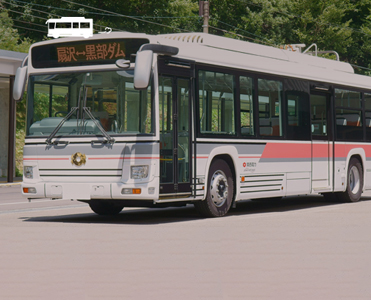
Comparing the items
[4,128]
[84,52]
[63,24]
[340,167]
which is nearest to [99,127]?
[84,52]

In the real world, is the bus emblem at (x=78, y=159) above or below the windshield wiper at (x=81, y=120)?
below

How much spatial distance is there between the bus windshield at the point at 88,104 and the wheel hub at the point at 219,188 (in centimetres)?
189

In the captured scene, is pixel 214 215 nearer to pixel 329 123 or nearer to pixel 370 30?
pixel 329 123

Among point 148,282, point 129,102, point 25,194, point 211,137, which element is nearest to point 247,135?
point 211,137

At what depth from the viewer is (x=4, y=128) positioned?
31.6m

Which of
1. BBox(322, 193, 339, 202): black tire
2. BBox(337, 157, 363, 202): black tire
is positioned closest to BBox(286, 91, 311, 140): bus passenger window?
BBox(337, 157, 363, 202): black tire

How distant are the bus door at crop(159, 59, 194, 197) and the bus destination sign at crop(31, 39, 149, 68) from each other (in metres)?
0.65

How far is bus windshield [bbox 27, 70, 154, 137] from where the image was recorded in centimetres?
1234

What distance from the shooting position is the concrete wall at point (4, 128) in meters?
31.4

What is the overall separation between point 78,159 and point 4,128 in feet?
65.0

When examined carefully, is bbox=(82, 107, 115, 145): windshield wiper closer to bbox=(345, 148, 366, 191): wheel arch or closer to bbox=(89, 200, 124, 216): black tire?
bbox=(89, 200, 124, 216): black tire

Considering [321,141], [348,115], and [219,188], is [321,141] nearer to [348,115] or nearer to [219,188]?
[348,115]

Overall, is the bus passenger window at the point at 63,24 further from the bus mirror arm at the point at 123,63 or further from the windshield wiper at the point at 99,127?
the bus mirror arm at the point at 123,63

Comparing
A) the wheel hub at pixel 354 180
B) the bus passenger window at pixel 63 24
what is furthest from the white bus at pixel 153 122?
the bus passenger window at pixel 63 24
